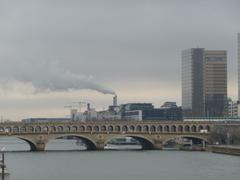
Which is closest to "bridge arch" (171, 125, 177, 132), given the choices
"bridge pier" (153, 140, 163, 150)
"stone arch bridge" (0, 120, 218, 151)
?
"stone arch bridge" (0, 120, 218, 151)

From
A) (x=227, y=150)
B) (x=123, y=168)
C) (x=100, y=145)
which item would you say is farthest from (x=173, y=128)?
(x=123, y=168)

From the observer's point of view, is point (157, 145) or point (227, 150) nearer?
point (227, 150)

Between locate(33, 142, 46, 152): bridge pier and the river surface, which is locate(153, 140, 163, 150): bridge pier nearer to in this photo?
locate(33, 142, 46, 152): bridge pier

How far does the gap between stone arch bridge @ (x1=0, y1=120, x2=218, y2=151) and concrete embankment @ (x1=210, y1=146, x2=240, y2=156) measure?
65.8ft

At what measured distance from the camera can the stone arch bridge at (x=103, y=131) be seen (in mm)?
165250

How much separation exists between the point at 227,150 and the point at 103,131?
1524 inches

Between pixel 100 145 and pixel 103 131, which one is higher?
pixel 103 131

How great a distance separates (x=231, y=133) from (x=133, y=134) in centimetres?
2180

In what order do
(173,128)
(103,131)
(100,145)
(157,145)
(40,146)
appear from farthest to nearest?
(173,128)
(103,131)
(157,145)
(100,145)
(40,146)

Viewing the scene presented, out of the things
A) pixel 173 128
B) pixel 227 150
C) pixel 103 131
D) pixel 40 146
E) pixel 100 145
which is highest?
pixel 173 128

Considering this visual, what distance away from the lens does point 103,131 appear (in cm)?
17650

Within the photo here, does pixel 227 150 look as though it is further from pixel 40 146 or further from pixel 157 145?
pixel 40 146

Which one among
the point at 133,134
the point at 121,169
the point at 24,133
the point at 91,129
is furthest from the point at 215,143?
the point at 121,169

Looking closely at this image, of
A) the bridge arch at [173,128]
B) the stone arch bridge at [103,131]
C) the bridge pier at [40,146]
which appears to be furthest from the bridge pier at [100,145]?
the bridge arch at [173,128]
